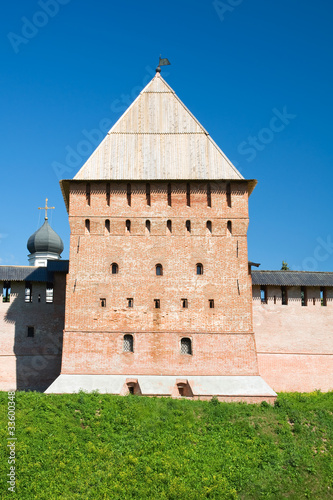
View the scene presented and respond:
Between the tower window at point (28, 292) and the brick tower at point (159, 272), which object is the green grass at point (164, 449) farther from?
the tower window at point (28, 292)

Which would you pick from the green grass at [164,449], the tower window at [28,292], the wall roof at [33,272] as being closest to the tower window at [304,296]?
the green grass at [164,449]

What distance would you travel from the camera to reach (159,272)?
22.8 m

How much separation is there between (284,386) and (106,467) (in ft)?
38.0

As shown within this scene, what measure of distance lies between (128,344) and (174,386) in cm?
249

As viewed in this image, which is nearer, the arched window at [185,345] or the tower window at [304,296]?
the arched window at [185,345]

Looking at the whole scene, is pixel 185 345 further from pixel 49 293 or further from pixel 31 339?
pixel 31 339

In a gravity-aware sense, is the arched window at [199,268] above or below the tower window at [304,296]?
above

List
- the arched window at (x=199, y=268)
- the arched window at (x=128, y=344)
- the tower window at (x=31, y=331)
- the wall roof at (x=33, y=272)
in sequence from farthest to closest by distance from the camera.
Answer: the tower window at (x=31, y=331), the wall roof at (x=33, y=272), the arched window at (x=199, y=268), the arched window at (x=128, y=344)

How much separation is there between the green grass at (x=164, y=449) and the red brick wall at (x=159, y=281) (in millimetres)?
2326

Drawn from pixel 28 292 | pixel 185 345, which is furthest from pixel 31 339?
pixel 185 345

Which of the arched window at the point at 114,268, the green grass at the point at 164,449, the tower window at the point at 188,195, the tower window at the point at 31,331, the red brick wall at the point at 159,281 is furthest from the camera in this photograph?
the tower window at the point at 31,331

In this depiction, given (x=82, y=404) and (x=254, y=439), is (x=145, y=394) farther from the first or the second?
(x=254, y=439)

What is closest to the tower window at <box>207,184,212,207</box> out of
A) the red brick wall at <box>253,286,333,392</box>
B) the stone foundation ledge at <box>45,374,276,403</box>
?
the red brick wall at <box>253,286,333,392</box>

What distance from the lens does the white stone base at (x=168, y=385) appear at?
20.6 metres
